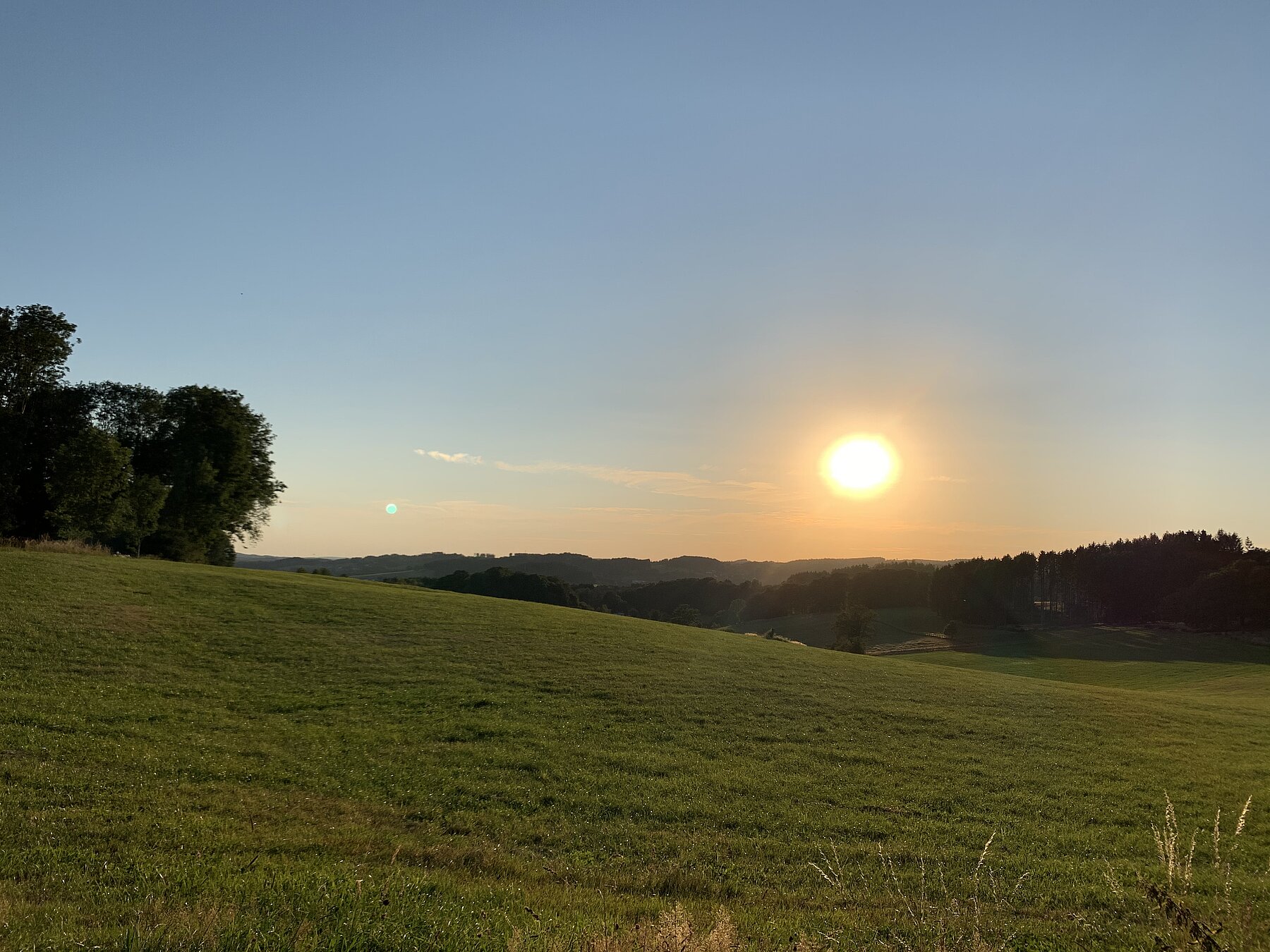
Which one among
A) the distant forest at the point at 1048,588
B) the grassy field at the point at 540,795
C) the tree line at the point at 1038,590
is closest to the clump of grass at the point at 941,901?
the grassy field at the point at 540,795

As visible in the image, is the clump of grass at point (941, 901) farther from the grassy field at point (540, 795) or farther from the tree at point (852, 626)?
the tree at point (852, 626)

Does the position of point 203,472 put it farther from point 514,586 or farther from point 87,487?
point 514,586

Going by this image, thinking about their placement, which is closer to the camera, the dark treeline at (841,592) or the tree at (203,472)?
the tree at (203,472)

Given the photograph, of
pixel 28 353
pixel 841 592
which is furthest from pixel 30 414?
pixel 841 592

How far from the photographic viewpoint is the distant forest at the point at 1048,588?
98938mm

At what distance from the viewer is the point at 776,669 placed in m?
30.1

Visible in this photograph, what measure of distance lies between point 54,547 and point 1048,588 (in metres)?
158

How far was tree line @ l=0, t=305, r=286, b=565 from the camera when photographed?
48.6 metres

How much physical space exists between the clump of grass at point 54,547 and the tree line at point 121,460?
241 cm

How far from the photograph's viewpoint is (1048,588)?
142m

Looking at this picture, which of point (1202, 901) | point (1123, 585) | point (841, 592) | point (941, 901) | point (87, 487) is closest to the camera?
point (941, 901)

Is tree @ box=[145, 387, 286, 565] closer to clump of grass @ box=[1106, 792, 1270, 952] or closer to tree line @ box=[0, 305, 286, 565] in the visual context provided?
tree line @ box=[0, 305, 286, 565]

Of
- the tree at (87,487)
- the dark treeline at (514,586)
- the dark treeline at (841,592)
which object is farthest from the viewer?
the dark treeline at (841,592)

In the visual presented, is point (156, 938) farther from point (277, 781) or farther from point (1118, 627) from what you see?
point (1118, 627)
